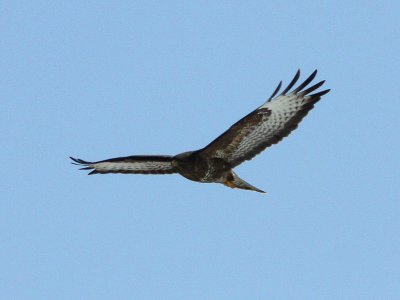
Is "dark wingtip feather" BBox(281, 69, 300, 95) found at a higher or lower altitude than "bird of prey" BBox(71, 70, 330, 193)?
higher

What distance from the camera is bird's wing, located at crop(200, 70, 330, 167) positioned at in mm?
16578

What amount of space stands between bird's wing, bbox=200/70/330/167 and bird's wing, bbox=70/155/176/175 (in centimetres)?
119

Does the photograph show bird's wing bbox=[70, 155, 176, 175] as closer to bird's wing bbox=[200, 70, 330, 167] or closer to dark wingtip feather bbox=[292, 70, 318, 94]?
bird's wing bbox=[200, 70, 330, 167]

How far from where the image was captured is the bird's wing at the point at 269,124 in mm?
16578

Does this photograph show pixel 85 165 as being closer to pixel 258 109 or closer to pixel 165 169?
pixel 165 169

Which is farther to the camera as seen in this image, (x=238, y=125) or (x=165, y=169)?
(x=165, y=169)

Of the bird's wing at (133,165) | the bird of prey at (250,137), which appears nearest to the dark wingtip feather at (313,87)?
the bird of prey at (250,137)

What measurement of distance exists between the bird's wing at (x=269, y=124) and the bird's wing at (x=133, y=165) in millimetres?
1187

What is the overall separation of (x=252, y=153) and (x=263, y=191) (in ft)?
2.20

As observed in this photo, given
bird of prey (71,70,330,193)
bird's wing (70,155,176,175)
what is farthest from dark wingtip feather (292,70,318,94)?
Answer: bird's wing (70,155,176,175)

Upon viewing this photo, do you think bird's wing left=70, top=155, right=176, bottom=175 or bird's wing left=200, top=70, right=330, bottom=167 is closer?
bird's wing left=200, top=70, right=330, bottom=167

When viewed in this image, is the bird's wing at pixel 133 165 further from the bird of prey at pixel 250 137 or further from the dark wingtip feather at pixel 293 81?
the dark wingtip feather at pixel 293 81

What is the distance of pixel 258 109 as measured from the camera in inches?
652

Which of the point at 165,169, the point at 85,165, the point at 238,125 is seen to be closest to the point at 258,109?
the point at 238,125
